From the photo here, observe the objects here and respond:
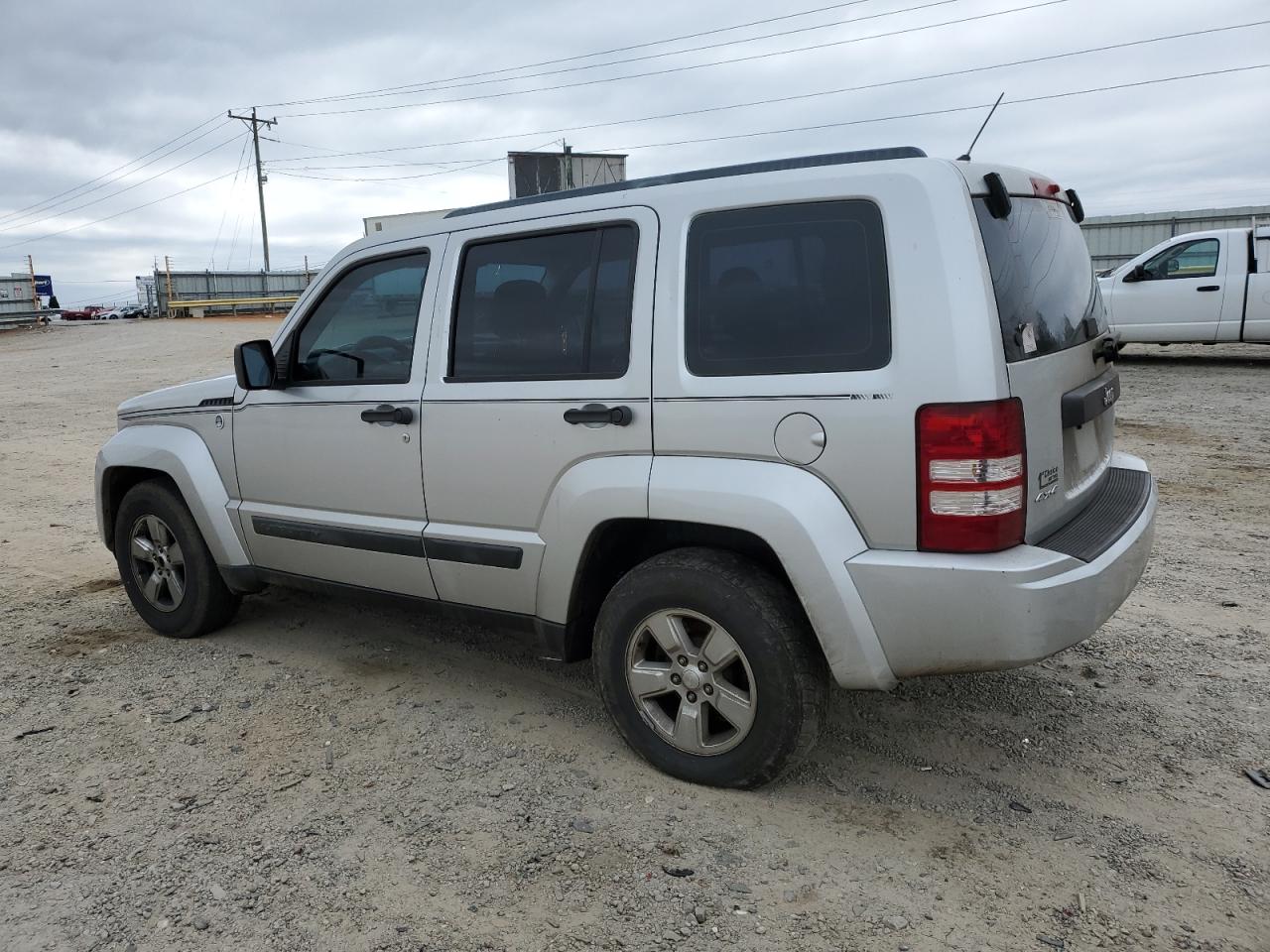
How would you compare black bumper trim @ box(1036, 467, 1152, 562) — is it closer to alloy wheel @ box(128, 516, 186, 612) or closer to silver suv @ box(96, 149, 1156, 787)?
silver suv @ box(96, 149, 1156, 787)

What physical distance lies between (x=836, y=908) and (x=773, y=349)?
159cm

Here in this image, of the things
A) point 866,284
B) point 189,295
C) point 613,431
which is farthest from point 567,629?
point 189,295

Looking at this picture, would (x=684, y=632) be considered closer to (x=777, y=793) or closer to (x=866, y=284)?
(x=777, y=793)

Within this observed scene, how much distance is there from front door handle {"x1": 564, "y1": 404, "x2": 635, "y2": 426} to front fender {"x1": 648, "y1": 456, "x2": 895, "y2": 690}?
1.32 feet

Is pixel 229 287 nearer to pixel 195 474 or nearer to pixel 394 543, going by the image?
pixel 195 474

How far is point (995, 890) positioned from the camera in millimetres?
2629

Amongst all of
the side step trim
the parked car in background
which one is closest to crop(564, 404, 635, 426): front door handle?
the side step trim

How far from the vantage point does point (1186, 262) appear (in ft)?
43.2

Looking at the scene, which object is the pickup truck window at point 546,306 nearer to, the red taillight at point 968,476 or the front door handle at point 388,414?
the front door handle at point 388,414

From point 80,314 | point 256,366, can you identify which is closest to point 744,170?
point 256,366

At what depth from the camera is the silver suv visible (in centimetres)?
267

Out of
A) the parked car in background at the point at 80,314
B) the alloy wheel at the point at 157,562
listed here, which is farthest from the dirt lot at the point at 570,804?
the parked car in background at the point at 80,314

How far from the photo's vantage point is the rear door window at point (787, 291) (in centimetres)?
277

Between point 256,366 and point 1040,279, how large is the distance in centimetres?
315
